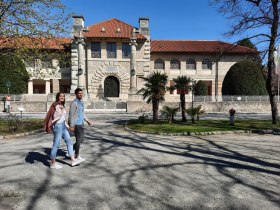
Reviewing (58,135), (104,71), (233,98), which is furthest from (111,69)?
(58,135)

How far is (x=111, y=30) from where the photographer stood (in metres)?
38.5

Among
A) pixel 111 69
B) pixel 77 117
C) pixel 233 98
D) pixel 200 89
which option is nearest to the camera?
pixel 77 117

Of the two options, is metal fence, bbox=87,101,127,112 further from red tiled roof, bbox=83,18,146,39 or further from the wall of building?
red tiled roof, bbox=83,18,146,39

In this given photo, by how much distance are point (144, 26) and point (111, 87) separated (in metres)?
10.2

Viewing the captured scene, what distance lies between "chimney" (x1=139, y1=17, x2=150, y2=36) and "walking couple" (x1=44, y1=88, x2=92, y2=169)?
1302 inches

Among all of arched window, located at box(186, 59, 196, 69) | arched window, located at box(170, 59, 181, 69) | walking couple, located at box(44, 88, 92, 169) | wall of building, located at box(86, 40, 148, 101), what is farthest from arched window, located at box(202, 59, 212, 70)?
walking couple, located at box(44, 88, 92, 169)

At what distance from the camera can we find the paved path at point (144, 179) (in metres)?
4.51

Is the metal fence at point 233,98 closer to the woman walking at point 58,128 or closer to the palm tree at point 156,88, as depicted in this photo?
the palm tree at point 156,88

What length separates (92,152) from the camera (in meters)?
8.55

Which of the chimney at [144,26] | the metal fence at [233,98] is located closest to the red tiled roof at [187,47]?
the chimney at [144,26]

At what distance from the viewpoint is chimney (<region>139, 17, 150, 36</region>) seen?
38.4 metres

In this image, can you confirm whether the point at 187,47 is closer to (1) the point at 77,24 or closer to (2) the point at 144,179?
(1) the point at 77,24

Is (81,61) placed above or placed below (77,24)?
below

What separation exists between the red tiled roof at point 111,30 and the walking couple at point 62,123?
102 ft
